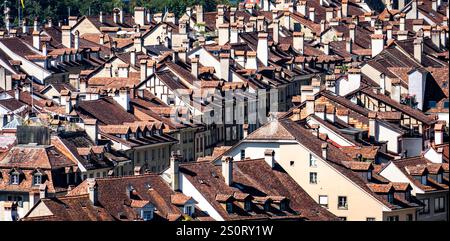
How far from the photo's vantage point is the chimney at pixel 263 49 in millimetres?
103287

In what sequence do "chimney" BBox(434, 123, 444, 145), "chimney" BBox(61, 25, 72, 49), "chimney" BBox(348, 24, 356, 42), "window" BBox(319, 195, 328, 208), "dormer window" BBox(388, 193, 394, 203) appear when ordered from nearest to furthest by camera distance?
"dormer window" BBox(388, 193, 394, 203) → "window" BBox(319, 195, 328, 208) → "chimney" BBox(434, 123, 444, 145) → "chimney" BBox(61, 25, 72, 49) → "chimney" BBox(348, 24, 356, 42)

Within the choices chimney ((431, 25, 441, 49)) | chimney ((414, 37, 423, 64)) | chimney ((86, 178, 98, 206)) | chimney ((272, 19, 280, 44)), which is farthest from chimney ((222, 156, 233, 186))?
chimney ((272, 19, 280, 44))

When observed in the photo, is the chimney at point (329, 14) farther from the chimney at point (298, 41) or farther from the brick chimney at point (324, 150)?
the brick chimney at point (324, 150)

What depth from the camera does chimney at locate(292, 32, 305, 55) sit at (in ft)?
366

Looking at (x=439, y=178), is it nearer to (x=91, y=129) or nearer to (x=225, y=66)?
(x=91, y=129)

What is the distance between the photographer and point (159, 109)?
82.3m

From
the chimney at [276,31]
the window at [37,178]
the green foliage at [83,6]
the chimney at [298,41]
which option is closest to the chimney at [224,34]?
the chimney at [298,41]

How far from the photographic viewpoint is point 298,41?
113312 millimetres

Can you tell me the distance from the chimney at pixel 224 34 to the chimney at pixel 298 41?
469 centimetres

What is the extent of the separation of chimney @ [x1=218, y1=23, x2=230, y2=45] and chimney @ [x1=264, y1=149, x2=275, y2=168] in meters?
52.7

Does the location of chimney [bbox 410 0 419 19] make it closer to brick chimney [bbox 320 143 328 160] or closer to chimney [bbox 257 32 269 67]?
chimney [bbox 257 32 269 67]

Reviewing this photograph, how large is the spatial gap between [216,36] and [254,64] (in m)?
15.8
